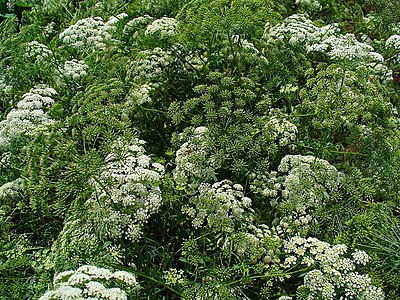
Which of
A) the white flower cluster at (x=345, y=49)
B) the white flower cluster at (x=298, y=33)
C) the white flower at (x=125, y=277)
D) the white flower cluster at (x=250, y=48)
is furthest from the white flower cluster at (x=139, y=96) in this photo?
the white flower at (x=125, y=277)

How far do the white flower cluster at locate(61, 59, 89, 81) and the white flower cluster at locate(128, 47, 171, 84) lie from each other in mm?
539

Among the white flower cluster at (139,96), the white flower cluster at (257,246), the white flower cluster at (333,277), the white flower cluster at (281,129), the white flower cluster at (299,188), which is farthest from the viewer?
the white flower cluster at (139,96)

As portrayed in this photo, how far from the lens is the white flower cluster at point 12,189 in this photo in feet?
13.1

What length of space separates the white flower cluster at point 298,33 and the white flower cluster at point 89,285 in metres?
2.59

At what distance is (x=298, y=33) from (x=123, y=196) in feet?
7.26

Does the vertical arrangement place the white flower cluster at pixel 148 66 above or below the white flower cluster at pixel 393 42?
below

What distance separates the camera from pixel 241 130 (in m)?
3.56

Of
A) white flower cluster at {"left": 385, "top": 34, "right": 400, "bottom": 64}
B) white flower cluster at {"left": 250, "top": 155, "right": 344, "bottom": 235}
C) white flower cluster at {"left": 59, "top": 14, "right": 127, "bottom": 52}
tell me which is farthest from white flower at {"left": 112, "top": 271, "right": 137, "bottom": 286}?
white flower cluster at {"left": 385, "top": 34, "right": 400, "bottom": 64}

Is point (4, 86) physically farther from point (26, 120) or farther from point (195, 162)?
point (195, 162)

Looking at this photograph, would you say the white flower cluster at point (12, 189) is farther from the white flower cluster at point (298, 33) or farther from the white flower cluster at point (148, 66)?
the white flower cluster at point (298, 33)

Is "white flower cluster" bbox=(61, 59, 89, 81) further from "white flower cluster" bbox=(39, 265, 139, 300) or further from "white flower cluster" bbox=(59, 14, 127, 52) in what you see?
"white flower cluster" bbox=(39, 265, 139, 300)

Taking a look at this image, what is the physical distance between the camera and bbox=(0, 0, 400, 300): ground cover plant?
304 cm

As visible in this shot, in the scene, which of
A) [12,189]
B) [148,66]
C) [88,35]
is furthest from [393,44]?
[12,189]

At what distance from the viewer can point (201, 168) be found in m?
3.42
